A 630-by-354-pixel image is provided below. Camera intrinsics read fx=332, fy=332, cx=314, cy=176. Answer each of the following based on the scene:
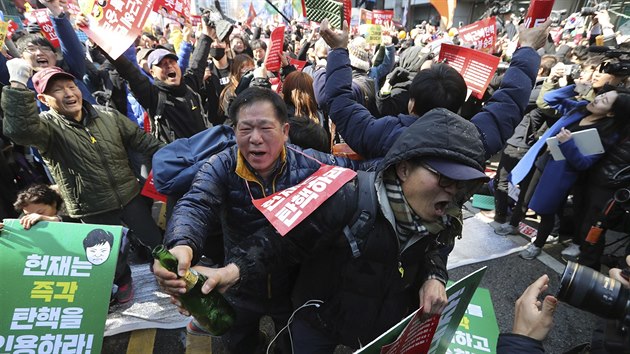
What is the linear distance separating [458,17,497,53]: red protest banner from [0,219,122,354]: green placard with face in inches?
239

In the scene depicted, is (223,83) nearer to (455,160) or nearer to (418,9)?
(455,160)

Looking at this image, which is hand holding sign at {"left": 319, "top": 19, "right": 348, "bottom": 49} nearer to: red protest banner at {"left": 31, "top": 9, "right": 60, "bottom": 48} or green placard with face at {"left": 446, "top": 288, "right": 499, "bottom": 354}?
green placard with face at {"left": 446, "top": 288, "right": 499, "bottom": 354}

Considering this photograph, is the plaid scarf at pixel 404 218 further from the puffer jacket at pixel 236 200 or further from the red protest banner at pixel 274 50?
the red protest banner at pixel 274 50

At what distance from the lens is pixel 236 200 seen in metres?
1.80

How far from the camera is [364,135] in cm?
210

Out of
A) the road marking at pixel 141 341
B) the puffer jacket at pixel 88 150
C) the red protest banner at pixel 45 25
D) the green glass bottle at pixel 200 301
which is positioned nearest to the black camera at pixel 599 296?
the green glass bottle at pixel 200 301

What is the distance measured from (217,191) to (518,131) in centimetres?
411

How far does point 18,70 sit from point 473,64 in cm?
377

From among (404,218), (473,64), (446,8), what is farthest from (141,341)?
(446,8)

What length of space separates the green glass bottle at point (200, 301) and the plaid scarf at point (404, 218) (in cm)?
79

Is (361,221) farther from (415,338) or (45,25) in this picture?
(45,25)

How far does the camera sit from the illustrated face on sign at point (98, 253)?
2.13 m

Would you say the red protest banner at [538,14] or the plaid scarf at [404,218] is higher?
the red protest banner at [538,14]

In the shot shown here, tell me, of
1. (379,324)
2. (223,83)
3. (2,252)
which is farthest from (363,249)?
(223,83)
